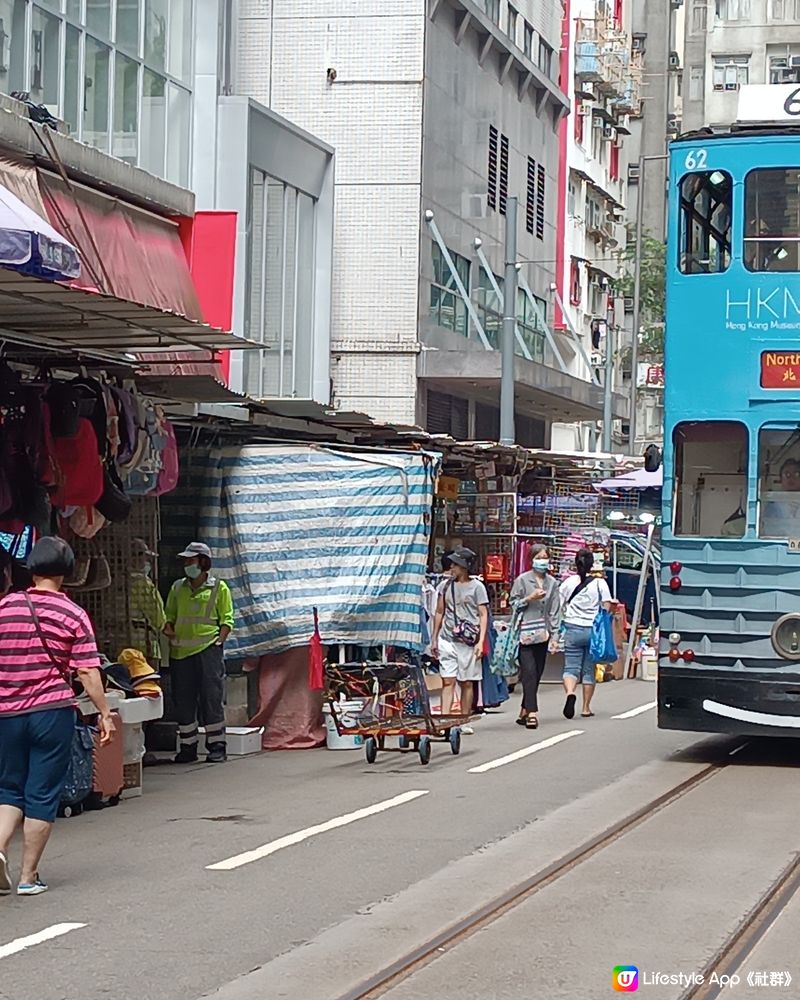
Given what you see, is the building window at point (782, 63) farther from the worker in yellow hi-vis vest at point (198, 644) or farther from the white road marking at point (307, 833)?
the white road marking at point (307, 833)

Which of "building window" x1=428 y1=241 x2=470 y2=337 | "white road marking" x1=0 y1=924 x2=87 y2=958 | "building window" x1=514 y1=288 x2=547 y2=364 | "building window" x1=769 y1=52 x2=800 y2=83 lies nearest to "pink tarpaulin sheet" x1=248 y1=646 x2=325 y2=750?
"white road marking" x1=0 y1=924 x2=87 y2=958

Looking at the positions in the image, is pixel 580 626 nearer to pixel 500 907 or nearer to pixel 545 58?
pixel 500 907

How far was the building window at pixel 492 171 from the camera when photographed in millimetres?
Answer: 33656

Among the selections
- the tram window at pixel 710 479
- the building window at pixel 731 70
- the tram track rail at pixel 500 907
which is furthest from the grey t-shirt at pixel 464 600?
the building window at pixel 731 70

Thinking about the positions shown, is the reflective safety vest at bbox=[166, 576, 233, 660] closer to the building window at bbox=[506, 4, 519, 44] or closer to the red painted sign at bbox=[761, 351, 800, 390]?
the red painted sign at bbox=[761, 351, 800, 390]

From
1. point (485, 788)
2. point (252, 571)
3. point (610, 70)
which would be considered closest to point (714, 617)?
point (485, 788)

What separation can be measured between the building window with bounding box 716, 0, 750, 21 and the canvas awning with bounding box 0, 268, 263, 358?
5773 cm

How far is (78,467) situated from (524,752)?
5615 mm

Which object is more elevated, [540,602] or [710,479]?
[710,479]

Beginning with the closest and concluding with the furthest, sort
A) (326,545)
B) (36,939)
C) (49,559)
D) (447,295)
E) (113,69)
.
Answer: (36,939), (49,559), (326,545), (113,69), (447,295)

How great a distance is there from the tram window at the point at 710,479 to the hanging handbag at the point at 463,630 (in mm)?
3237

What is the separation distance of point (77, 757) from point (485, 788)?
10.3 ft

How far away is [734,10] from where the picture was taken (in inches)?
2628

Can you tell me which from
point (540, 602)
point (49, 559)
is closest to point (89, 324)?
point (49, 559)
